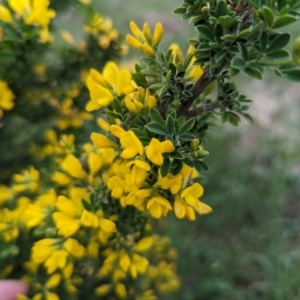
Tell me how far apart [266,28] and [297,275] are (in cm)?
110

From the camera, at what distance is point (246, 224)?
1815 millimetres

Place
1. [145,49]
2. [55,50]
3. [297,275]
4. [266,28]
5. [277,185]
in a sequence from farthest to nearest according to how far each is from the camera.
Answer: [277,185], [297,275], [55,50], [145,49], [266,28]

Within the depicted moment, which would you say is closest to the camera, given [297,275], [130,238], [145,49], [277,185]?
[145,49]

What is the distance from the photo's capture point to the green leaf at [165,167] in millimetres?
609

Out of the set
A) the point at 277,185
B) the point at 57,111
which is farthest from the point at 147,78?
the point at 277,185

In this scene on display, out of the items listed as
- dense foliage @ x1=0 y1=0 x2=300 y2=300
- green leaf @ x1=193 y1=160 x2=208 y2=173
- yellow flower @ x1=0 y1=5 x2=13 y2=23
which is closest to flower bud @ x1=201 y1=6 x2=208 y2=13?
dense foliage @ x1=0 y1=0 x2=300 y2=300

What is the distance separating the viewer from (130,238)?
824 millimetres

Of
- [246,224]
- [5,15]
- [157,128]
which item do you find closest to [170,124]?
[157,128]

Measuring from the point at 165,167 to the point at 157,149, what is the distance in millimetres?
31

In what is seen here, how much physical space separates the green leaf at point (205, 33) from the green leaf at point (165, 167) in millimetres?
174

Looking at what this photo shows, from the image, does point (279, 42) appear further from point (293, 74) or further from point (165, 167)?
point (165, 167)

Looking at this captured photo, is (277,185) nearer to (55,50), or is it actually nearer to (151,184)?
(55,50)

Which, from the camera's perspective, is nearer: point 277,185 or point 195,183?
point 195,183

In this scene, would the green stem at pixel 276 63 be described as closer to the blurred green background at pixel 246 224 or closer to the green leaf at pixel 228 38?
the green leaf at pixel 228 38
